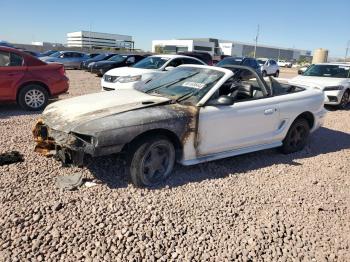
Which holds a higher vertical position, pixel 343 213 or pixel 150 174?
pixel 150 174

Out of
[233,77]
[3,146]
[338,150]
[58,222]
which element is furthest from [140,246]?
[338,150]

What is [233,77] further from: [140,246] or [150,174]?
[140,246]

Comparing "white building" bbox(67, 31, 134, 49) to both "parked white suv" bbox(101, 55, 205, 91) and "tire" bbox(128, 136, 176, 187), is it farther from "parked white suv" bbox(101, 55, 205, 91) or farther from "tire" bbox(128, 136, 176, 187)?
"tire" bbox(128, 136, 176, 187)

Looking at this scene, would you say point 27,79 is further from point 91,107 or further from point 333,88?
point 333,88

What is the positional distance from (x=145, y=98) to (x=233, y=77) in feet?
4.56

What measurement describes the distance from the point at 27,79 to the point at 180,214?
19.6ft

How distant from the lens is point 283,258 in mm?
3076

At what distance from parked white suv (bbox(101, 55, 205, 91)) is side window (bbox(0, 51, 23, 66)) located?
2850mm

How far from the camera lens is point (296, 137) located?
5.96m

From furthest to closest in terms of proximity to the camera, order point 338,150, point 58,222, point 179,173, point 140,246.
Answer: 1. point 338,150
2. point 179,173
3. point 58,222
4. point 140,246

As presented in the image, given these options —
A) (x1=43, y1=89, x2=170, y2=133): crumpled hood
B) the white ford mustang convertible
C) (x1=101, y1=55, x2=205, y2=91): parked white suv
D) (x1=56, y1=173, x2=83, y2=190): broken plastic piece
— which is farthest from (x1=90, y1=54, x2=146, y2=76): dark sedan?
(x1=56, y1=173, x2=83, y2=190): broken plastic piece

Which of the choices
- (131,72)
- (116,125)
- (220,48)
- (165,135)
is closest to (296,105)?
(165,135)

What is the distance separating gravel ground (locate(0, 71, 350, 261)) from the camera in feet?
9.89

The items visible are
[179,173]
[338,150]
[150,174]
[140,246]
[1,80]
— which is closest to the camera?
[140,246]
